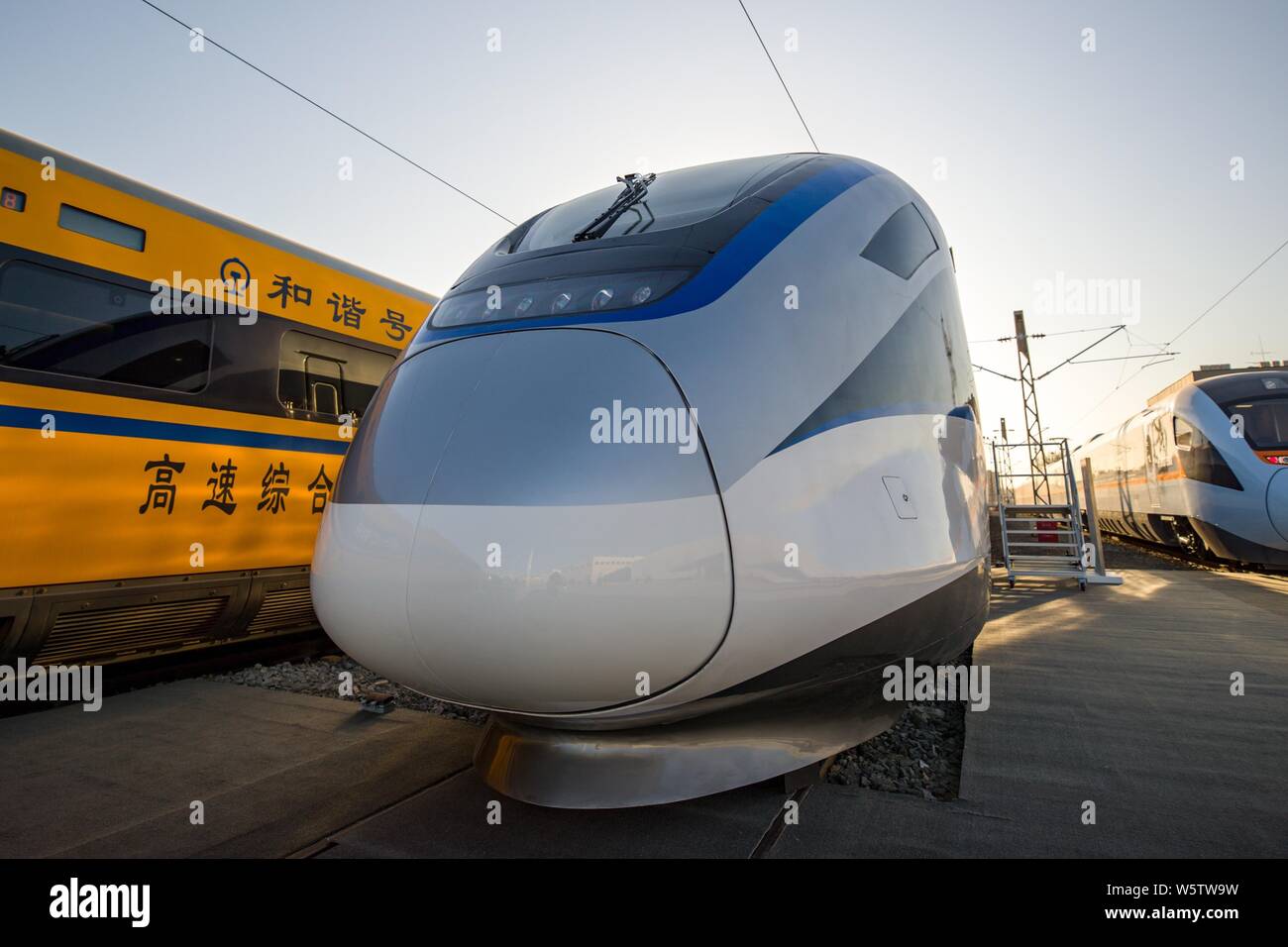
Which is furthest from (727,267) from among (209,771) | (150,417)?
(150,417)

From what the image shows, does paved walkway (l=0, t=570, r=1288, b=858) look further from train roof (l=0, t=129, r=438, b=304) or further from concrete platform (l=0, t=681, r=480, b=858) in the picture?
train roof (l=0, t=129, r=438, b=304)

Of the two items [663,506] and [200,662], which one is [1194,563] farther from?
[200,662]

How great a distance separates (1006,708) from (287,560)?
4.51 meters

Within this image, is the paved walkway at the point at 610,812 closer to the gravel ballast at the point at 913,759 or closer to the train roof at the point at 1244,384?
the gravel ballast at the point at 913,759

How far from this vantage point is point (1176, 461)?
451 inches

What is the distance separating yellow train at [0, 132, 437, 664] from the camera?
3.65 meters

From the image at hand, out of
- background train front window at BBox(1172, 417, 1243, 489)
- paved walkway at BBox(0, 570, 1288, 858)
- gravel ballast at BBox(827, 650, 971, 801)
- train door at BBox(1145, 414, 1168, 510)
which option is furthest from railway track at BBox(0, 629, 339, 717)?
train door at BBox(1145, 414, 1168, 510)

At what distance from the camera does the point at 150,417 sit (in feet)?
13.5

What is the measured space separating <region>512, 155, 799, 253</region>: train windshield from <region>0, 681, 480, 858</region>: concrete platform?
2136 mm

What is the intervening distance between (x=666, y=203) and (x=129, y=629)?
385 cm
